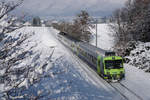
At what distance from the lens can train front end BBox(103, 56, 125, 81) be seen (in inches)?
724

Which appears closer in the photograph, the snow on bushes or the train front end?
the train front end

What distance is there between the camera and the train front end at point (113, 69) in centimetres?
1839

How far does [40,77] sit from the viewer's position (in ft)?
17.7

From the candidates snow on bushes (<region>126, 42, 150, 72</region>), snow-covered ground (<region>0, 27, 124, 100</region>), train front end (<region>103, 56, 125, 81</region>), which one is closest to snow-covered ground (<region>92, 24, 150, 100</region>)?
snow on bushes (<region>126, 42, 150, 72</region>)

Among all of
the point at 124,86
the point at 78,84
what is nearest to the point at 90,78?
the point at 78,84

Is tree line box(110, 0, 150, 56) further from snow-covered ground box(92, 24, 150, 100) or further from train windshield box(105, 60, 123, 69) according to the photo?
train windshield box(105, 60, 123, 69)

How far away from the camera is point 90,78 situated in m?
20.5

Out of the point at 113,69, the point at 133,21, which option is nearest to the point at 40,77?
the point at 113,69

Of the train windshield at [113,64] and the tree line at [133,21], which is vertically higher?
the tree line at [133,21]

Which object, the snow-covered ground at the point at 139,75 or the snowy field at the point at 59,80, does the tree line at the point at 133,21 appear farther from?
the snowy field at the point at 59,80

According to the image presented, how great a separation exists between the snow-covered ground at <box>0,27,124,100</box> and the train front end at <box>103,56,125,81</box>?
1.09 metres

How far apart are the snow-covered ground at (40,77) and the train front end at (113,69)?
42.7 inches

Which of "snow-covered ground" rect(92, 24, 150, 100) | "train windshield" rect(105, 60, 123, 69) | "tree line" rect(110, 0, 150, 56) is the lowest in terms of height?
"snow-covered ground" rect(92, 24, 150, 100)

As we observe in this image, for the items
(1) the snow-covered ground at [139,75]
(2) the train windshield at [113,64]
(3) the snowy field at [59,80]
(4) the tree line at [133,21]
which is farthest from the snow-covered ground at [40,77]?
(4) the tree line at [133,21]
